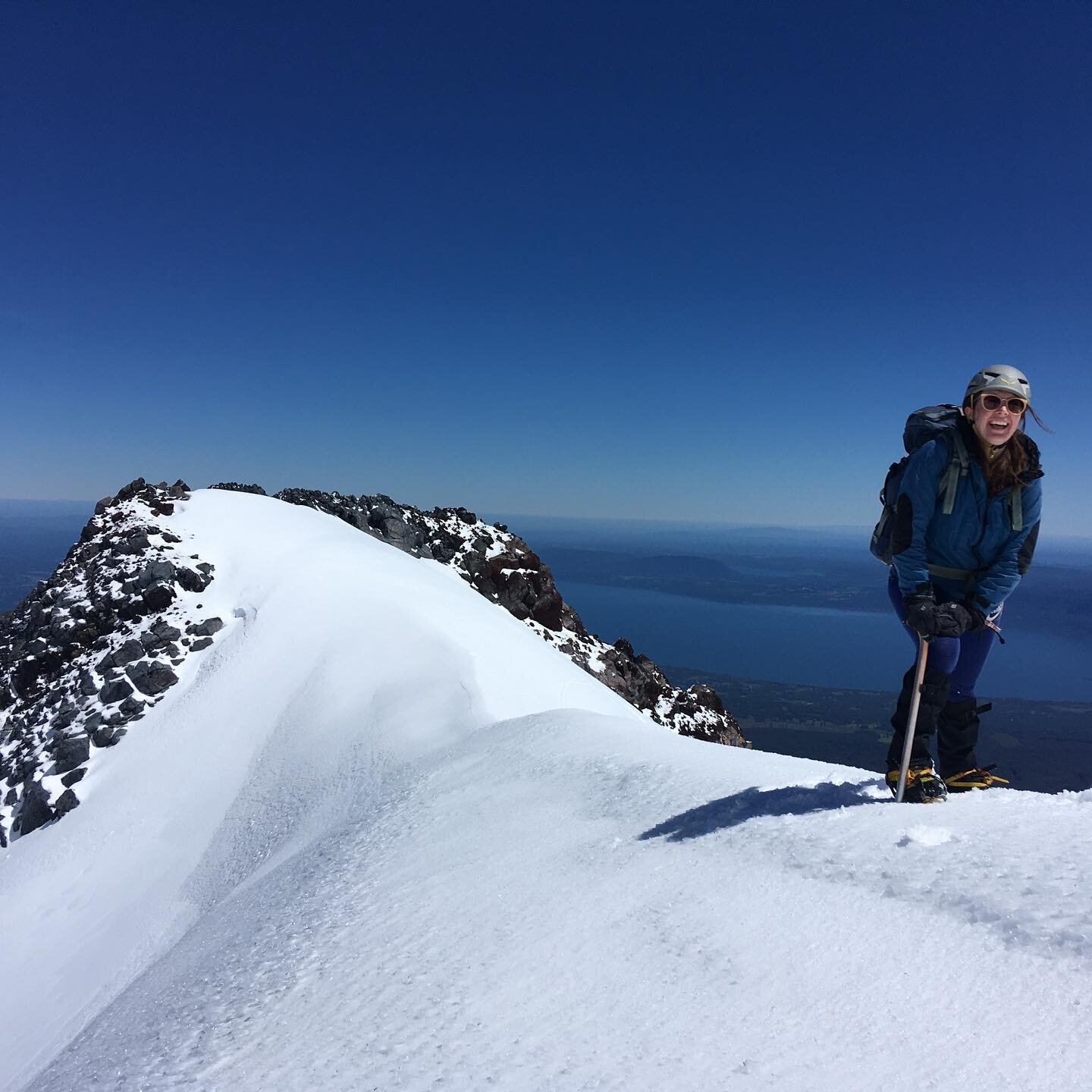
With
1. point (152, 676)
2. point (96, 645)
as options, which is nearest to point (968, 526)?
point (152, 676)

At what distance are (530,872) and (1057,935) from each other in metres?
2.86

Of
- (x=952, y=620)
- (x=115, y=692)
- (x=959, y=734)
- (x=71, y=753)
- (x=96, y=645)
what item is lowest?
(x=71, y=753)

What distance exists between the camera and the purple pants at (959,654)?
479 cm

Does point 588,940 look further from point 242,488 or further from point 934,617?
point 242,488

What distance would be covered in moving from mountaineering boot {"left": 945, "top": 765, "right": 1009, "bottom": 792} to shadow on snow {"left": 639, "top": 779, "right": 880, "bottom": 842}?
0.61m

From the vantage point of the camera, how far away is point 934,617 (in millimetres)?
4484

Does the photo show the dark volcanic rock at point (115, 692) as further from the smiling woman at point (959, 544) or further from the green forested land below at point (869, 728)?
the green forested land below at point (869, 728)

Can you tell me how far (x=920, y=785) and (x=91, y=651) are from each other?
17.7 m

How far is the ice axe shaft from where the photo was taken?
14.3 feet

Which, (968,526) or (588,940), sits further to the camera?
(968,526)

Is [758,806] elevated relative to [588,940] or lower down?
elevated

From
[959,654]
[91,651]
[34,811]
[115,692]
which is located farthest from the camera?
[91,651]

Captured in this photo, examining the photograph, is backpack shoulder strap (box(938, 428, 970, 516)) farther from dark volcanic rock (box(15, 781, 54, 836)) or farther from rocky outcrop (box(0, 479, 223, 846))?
dark volcanic rock (box(15, 781, 54, 836))

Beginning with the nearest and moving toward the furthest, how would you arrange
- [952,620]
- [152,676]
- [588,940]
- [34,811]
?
[588,940] → [952,620] → [34,811] → [152,676]
